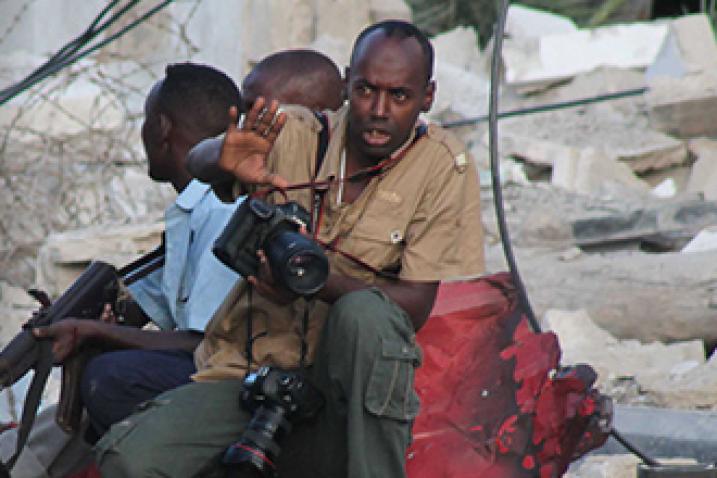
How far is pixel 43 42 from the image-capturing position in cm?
807

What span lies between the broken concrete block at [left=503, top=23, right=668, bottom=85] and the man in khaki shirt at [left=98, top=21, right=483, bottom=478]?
6.68m

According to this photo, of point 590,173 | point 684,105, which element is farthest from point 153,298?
point 684,105

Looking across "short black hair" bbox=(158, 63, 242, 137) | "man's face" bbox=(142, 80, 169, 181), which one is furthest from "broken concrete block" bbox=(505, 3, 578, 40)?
"man's face" bbox=(142, 80, 169, 181)

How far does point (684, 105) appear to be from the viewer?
8.57 metres

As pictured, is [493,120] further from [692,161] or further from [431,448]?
[692,161]

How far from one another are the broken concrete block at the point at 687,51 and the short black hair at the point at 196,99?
5.68 meters

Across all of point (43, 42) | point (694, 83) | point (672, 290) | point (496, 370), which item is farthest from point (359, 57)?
point (694, 83)

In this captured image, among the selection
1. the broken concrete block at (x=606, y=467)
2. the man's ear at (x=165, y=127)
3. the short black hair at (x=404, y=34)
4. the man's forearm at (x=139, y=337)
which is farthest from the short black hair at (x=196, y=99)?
the broken concrete block at (x=606, y=467)

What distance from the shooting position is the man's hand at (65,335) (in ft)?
10.1

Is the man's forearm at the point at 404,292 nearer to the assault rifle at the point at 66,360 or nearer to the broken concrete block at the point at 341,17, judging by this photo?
the assault rifle at the point at 66,360

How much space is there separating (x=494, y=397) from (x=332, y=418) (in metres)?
0.52

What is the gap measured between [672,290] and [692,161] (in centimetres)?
340

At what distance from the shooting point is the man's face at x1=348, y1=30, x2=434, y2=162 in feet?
9.47

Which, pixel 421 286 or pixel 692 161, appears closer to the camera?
pixel 421 286
